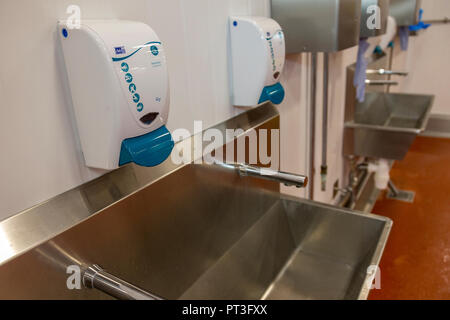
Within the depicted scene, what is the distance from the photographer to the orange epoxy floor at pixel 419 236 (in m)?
1.81

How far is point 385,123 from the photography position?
8.36 feet

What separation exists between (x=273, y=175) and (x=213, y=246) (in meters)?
0.28

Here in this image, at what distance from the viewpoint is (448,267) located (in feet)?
6.22

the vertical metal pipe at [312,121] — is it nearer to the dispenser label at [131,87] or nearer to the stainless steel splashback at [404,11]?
the dispenser label at [131,87]

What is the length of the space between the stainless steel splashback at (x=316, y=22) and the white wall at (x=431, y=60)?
2658 millimetres

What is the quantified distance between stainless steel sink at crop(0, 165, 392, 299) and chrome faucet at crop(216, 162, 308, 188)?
44 millimetres

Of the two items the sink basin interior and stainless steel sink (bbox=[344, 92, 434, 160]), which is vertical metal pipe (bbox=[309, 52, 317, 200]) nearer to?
stainless steel sink (bbox=[344, 92, 434, 160])

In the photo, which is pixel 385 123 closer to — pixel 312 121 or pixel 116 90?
pixel 312 121

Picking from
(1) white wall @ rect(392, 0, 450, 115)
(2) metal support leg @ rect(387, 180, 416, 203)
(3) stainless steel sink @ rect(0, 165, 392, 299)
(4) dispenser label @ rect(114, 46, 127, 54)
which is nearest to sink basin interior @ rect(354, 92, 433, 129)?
(2) metal support leg @ rect(387, 180, 416, 203)

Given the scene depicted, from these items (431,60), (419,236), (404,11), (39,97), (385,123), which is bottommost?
(419,236)

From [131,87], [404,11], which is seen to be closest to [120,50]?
[131,87]

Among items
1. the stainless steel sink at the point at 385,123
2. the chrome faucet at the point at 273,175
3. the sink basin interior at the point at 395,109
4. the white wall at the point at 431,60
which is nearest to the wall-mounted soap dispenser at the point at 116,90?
the chrome faucet at the point at 273,175

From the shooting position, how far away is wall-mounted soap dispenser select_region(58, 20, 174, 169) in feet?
1.76

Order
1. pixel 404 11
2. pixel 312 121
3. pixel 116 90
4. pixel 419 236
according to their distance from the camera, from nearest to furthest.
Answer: pixel 116 90, pixel 312 121, pixel 419 236, pixel 404 11
